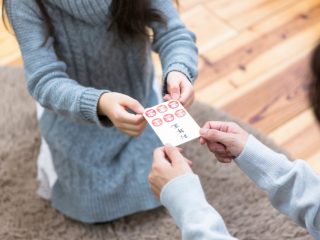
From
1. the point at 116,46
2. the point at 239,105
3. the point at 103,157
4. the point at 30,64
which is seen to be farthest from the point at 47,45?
the point at 239,105

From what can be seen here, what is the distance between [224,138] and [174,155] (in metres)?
0.10

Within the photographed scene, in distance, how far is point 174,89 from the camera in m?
0.93

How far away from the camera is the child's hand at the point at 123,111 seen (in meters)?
0.88

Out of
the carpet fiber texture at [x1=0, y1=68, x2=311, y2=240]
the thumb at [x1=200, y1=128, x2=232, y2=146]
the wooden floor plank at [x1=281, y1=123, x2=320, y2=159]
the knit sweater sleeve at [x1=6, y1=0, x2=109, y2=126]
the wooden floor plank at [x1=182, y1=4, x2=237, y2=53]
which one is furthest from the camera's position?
the wooden floor plank at [x1=182, y1=4, x2=237, y2=53]

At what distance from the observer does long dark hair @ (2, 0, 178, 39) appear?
3.21ft

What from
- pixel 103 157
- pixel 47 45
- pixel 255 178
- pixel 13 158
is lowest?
pixel 13 158

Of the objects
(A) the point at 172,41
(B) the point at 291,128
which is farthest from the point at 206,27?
(A) the point at 172,41

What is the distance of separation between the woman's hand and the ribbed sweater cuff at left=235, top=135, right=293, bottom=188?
115 millimetres

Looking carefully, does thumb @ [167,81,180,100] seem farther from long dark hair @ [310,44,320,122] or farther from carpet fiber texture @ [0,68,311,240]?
carpet fiber texture @ [0,68,311,240]

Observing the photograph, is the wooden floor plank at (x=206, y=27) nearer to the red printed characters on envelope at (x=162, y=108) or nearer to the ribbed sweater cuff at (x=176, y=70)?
the ribbed sweater cuff at (x=176, y=70)

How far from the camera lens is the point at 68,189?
1.18 m

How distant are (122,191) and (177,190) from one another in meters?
0.42

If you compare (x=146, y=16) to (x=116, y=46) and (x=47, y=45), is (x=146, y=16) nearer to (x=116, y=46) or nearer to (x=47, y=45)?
(x=116, y=46)

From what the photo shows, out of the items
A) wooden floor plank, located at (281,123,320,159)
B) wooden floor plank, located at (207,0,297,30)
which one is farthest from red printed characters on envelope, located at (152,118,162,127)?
wooden floor plank, located at (207,0,297,30)
